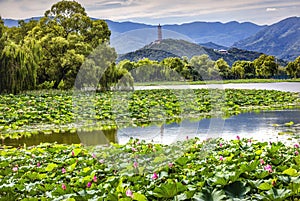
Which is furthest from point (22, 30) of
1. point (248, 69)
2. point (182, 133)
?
point (248, 69)

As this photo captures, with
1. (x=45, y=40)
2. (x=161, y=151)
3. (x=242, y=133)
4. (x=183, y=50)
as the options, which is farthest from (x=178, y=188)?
(x=45, y=40)

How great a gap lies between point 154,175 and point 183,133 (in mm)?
5043

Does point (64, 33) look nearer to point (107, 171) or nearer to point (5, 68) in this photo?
point (5, 68)

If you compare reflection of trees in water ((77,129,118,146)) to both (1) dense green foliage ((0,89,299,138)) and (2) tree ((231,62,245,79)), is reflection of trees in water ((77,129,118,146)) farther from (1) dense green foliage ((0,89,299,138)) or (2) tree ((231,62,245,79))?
(2) tree ((231,62,245,79))

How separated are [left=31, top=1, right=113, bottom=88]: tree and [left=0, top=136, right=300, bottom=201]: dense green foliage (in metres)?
16.6

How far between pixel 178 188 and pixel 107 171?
5.47 ft

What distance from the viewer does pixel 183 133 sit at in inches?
368

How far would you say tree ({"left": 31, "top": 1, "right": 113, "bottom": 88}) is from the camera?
23453mm

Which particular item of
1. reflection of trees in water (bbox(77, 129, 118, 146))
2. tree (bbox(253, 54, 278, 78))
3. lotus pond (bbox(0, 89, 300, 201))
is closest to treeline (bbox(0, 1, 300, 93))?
reflection of trees in water (bbox(77, 129, 118, 146))

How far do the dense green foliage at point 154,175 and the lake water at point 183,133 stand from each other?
7.36ft

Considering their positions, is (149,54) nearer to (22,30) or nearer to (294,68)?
(22,30)

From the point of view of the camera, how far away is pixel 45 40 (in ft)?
80.2

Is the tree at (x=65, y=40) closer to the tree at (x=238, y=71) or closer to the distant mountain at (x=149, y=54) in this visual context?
the distant mountain at (x=149, y=54)

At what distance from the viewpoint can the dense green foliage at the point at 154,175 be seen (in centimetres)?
350
